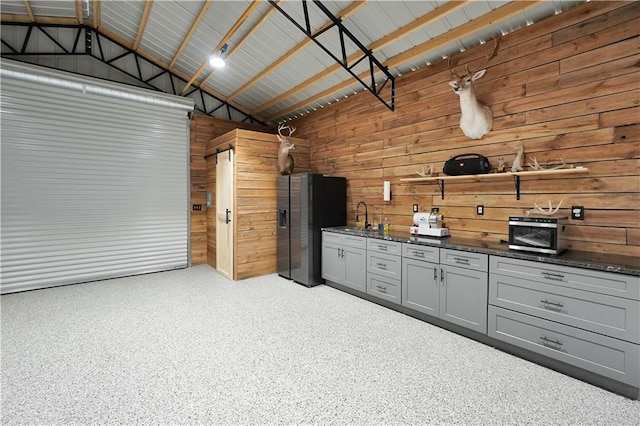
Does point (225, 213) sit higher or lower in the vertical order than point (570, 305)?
higher

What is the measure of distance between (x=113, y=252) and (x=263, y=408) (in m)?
4.76

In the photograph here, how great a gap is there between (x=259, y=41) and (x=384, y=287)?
398 cm

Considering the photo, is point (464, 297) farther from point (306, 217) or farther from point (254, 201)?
point (254, 201)

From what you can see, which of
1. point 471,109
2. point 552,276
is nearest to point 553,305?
point 552,276

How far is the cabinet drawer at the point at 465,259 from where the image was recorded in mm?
2955

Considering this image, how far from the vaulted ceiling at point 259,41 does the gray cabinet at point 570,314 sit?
252 cm

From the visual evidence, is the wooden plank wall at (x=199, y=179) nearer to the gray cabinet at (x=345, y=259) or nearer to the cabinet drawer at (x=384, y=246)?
the gray cabinet at (x=345, y=259)

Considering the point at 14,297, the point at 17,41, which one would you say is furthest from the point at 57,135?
the point at 14,297

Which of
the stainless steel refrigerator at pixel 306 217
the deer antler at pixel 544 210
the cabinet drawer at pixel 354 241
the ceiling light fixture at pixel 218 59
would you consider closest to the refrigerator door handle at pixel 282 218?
the stainless steel refrigerator at pixel 306 217

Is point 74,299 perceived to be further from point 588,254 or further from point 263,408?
point 588,254

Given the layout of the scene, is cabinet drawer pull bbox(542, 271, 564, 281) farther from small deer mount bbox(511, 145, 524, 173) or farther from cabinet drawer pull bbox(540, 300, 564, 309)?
small deer mount bbox(511, 145, 524, 173)

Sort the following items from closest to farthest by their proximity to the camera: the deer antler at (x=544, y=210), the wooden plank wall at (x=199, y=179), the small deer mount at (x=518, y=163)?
the deer antler at (x=544, y=210)
the small deer mount at (x=518, y=163)
the wooden plank wall at (x=199, y=179)

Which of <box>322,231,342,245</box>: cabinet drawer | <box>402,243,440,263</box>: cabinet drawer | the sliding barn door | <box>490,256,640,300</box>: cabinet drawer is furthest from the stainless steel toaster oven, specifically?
the sliding barn door

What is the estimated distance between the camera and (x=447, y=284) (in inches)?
128
